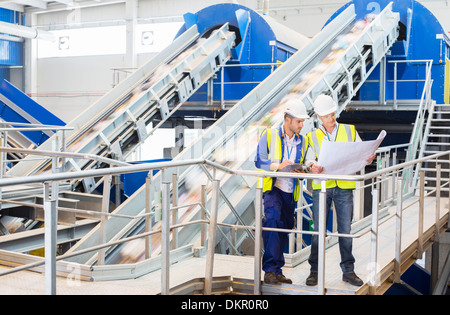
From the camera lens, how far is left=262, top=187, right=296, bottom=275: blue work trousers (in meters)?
4.27

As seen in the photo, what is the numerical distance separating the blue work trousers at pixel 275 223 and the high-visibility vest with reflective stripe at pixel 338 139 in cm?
29

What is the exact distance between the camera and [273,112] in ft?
28.6

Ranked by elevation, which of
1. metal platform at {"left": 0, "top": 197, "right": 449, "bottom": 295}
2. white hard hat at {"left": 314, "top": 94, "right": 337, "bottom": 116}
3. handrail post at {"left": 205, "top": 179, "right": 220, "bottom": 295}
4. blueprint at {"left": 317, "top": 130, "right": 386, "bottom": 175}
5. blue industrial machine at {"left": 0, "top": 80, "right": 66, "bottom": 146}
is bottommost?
metal platform at {"left": 0, "top": 197, "right": 449, "bottom": 295}

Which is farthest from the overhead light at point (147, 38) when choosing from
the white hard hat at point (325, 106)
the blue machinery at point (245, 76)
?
the white hard hat at point (325, 106)

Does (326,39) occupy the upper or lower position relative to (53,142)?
upper

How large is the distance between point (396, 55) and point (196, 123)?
561cm

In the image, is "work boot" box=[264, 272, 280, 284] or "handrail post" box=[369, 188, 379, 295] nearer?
"handrail post" box=[369, 188, 379, 295]

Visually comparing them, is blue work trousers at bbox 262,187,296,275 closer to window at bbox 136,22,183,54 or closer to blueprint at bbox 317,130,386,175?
blueprint at bbox 317,130,386,175

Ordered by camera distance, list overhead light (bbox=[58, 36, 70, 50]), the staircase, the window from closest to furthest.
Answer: the staircase → the window → overhead light (bbox=[58, 36, 70, 50])

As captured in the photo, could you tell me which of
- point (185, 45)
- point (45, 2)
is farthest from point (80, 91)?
point (185, 45)

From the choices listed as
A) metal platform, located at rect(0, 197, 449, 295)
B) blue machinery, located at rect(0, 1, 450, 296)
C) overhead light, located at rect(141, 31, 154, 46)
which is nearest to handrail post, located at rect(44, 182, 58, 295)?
metal platform, located at rect(0, 197, 449, 295)
